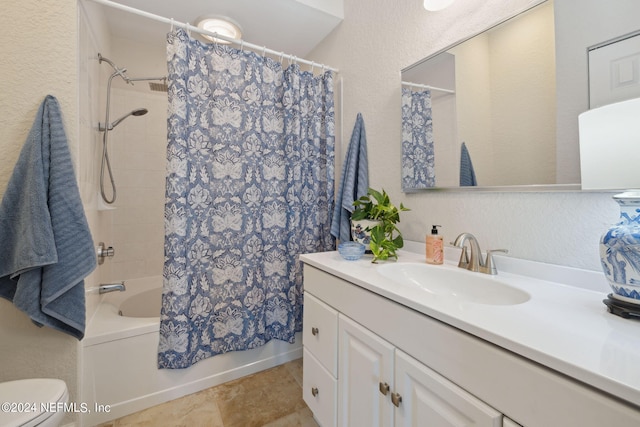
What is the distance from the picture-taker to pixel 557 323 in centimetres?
56

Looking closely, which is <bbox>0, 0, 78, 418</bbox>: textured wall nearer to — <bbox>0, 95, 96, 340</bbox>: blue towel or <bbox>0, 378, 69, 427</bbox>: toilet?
<bbox>0, 95, 96, 340</bbox>: blue towel

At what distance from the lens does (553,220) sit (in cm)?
86

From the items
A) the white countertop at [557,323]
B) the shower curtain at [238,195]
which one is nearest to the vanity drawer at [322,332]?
the white countertop at [557,323]

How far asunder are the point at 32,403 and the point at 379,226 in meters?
1.44

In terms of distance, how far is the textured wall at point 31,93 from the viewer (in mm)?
1081

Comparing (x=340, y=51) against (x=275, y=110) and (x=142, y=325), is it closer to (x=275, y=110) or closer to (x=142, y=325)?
(x=275, y=110)

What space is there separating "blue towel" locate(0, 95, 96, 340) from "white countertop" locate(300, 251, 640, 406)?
3.89ft

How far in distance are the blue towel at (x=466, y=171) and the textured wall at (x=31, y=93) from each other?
5.83ft

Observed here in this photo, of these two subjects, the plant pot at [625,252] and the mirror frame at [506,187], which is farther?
the mirror frame at [506,187]

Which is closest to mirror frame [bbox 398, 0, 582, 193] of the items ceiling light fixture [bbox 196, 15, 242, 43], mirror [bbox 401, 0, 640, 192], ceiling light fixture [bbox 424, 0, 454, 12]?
mirror [bbox 401, 0, 640, 192]

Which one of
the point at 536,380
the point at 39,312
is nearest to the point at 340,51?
the point at 536,380

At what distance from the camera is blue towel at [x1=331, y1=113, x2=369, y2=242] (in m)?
1.60

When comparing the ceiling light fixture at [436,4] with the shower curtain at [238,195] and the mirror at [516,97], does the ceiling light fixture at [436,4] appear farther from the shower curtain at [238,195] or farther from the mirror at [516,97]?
the shower curtain at [238,195]

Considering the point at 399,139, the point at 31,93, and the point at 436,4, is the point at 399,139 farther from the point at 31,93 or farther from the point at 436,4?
the point at 31,93
